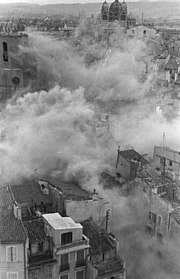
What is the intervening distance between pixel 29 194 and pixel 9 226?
4.94 feet

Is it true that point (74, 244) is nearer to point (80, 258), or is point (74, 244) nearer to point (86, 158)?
point (80, 258)

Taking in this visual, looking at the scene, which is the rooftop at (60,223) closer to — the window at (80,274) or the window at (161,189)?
the window at (80,274)

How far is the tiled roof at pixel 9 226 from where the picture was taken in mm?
4828

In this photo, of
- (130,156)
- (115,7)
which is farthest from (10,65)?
(115,7)

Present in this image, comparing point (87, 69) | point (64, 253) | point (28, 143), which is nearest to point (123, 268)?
point (64, 253)

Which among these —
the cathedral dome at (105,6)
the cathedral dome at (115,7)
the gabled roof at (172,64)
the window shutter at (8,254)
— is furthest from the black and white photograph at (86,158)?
the cathedral dome at (115,7)

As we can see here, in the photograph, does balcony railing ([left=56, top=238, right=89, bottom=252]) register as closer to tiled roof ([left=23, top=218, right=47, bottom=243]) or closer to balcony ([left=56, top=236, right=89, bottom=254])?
balcony ([left=56, top=236, right=89, bottom=254])

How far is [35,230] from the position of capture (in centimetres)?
541

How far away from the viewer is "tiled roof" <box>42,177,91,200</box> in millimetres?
6375

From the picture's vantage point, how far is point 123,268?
5430 mm

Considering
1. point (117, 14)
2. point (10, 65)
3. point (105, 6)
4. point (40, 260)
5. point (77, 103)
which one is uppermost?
point (105, 6)

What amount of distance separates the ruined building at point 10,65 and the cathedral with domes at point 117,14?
8.80m

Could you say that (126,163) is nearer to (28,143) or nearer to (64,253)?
(28,143)

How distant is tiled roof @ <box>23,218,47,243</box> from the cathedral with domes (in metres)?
14.5
